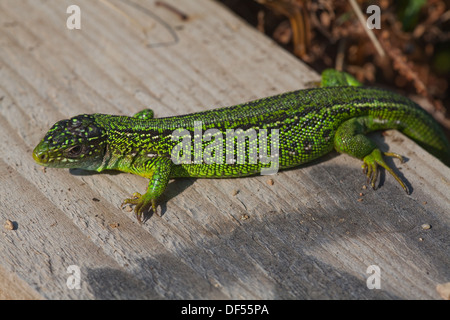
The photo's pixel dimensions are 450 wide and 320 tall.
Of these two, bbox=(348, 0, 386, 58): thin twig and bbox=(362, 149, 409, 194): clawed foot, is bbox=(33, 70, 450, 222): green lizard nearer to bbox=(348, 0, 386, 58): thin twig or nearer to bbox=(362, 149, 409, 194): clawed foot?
bbox=(362, 149, 409, 194): clawed foot

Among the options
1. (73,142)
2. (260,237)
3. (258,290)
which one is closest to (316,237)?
(260,237)

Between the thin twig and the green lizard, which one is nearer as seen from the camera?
the green lizard

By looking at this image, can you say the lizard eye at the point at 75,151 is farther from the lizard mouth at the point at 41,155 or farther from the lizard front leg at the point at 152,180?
the lizard front leg at the point at 152,180

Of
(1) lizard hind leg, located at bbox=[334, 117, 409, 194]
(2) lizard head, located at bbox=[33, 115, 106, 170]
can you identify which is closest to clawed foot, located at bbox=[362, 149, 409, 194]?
(1) lizard hind leg, located at bbox=[334, 117, 409, 194]

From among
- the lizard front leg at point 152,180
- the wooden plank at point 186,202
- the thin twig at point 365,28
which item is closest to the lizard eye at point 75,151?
the wooden plank at point 186,202

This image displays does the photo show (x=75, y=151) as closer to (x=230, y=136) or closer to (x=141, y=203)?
(x=141, y=203)

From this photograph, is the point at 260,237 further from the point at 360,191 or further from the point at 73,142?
the point at 73,142
